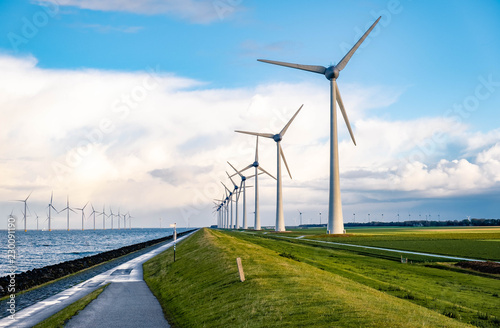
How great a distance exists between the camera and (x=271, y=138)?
125 meters

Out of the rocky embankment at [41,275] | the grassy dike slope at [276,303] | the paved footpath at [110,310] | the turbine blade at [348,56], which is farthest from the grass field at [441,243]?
the rocky embankment at [41,275]

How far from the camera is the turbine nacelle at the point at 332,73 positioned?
3214 inches

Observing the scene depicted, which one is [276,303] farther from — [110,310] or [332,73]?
[332,73]

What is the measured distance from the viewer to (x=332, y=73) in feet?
268

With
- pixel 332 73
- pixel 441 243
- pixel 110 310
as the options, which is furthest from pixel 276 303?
pixel 332 73

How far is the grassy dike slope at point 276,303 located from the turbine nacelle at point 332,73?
2217 inches

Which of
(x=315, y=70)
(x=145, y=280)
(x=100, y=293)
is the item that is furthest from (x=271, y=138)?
(x=100, y=293)

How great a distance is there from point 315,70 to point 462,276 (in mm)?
54225

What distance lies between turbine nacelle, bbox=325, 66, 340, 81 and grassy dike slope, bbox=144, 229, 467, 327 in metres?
56.3

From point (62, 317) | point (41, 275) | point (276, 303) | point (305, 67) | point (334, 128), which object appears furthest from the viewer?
point (305, 67)

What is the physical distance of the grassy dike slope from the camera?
16.3 metres

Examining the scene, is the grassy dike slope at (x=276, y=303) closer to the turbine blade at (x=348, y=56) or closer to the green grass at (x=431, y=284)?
the green grass at (x=431, y=284)

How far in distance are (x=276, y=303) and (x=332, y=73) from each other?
67762 mm

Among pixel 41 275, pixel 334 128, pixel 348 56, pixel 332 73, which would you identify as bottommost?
pixel 41 275
